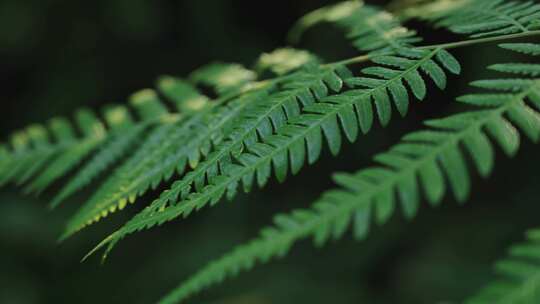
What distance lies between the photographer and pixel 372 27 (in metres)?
1.55

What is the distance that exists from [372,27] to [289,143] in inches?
24.7

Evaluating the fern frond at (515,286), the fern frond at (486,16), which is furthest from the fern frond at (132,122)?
the fern frond at (515,286)

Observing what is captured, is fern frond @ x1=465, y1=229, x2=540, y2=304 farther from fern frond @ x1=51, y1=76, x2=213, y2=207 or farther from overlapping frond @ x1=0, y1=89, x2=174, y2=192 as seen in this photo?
overlapping frond @ x1=0, y1=89, x2=174, y2=192

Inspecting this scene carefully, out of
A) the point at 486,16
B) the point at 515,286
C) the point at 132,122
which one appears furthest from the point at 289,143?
the point at 132,122

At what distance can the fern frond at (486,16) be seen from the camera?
1.27 metres

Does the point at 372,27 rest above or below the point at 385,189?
above

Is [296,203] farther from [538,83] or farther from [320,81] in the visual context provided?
[538,83]

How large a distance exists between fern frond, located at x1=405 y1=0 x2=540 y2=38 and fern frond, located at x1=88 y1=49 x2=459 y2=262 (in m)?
0.15

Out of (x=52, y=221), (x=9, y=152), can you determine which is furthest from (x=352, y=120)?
(x=52, y=221)

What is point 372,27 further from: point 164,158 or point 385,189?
point 385,189

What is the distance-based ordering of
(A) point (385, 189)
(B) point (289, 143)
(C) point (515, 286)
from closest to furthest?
(C) point (515, 286), (A) point (385, 189), (B) point (289, 143)

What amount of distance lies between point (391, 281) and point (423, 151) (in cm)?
253

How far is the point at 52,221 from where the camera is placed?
340 cm

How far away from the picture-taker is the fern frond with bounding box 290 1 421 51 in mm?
1381
